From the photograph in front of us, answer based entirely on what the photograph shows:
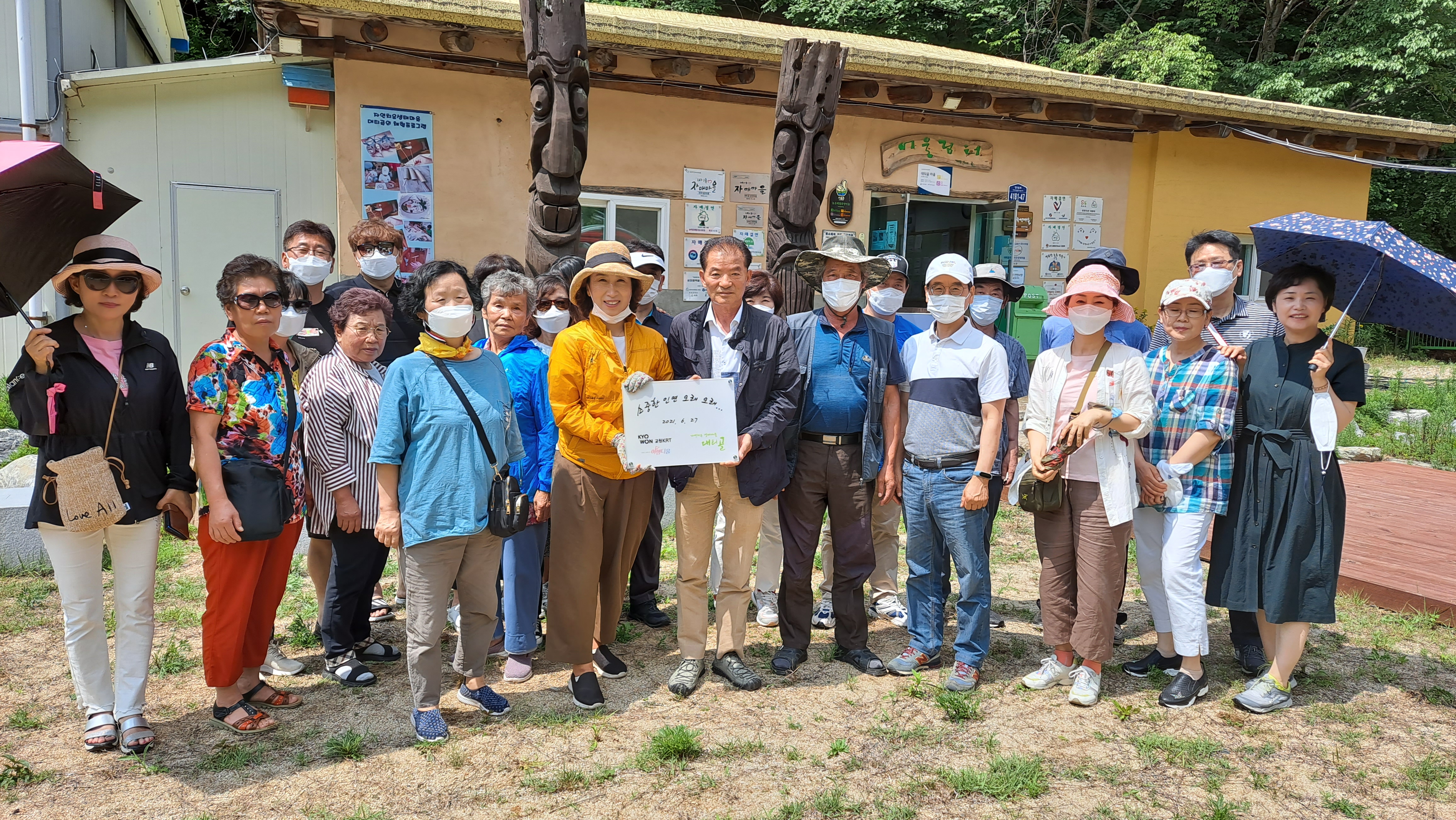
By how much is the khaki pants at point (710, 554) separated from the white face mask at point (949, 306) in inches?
48.5

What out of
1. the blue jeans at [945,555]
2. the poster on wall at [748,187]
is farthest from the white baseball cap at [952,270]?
the poster on wall at [748,187]

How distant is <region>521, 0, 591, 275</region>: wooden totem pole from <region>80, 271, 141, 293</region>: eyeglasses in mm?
2856

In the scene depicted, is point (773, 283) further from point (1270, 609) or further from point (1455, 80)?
point (1455, 80)

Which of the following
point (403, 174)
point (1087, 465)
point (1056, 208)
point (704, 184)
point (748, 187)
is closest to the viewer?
point (1087, 465)

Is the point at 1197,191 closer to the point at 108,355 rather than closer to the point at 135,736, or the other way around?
the point at 108,355

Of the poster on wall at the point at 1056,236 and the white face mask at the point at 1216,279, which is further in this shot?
the poster on wall at the point at 1056,236

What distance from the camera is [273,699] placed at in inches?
157

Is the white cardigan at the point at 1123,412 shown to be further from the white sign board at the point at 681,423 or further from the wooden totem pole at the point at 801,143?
the wooden totem pole at the point at 801,143

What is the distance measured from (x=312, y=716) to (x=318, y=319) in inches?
79.3

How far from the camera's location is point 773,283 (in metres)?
5.22

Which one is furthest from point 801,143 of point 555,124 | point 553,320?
point 553,320

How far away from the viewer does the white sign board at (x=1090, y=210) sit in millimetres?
12055

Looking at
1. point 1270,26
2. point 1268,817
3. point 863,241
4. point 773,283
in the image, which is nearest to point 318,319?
point 773,283

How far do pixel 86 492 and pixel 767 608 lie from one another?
131 inches
